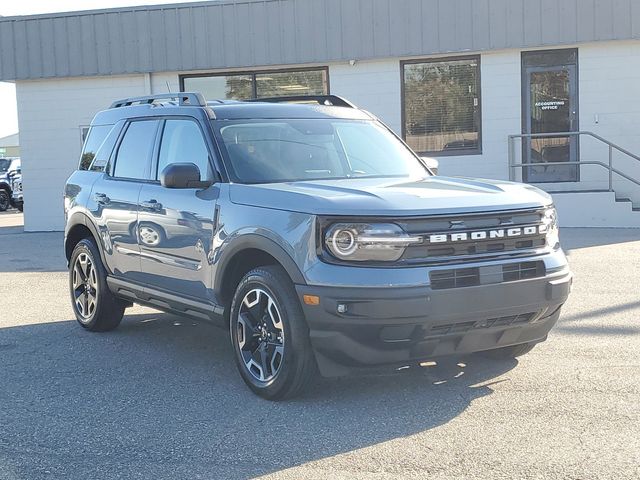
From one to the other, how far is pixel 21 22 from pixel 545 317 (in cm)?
1580

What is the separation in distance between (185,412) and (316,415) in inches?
32.3

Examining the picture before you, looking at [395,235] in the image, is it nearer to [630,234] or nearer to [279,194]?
[279,194]

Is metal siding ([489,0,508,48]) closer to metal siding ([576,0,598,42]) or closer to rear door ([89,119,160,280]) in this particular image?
metal siding ([576,0,598,42])

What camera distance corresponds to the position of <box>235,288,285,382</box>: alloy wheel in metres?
5.23

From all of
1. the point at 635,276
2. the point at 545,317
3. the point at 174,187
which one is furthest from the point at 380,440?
the point at 635,276

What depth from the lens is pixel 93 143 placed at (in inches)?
312

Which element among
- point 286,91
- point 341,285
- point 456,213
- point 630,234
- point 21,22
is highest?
point 21,22

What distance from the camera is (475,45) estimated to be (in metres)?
16.1

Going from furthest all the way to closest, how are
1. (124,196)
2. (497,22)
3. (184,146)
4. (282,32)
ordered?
(282,32), (497,22), (124,196), (184,146)

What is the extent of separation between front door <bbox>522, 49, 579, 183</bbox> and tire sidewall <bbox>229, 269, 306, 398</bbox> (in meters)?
11.8

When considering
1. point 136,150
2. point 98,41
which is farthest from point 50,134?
point 136,150

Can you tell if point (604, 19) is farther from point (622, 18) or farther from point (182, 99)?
point (182, 99)

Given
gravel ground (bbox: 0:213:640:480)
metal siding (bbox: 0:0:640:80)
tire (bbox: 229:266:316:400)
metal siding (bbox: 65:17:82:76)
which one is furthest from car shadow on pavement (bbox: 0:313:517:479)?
metal siding (bbox: 65:17:82:76)

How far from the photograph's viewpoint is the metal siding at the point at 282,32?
1577cm
